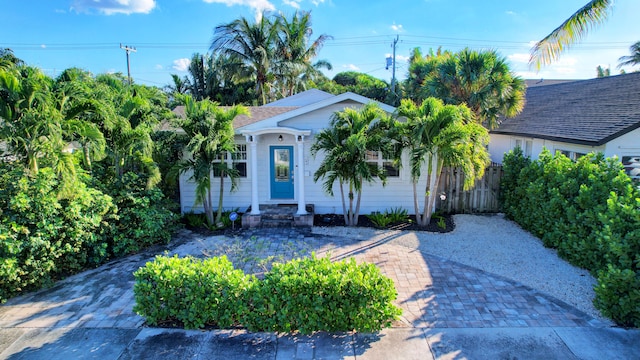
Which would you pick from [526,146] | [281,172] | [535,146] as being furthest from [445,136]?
[526,146]

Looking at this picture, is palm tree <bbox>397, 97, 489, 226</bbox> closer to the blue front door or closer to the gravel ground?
the gravel ground

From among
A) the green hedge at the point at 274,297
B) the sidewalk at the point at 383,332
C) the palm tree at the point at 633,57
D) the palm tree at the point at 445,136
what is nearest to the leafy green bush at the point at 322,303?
the green hedge at the point at 274,297

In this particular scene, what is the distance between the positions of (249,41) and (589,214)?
72.4ft

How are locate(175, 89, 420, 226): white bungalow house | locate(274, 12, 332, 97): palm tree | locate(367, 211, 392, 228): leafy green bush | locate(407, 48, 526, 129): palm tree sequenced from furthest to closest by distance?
locate(274, 12, 332, 97): palm tree
locate(407, 48, 526, 129): palm tree
locate(175, 89, 420, 226): white bungalow house
locate(367, 211, 392, 228): leafy green bush

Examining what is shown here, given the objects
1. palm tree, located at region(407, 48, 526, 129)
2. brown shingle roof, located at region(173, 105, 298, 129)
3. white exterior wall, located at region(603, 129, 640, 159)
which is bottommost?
white exterior wall, located at region(603, 129, 640, 159)

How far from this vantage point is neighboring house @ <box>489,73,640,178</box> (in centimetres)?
888

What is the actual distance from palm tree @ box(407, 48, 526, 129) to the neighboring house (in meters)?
1.33

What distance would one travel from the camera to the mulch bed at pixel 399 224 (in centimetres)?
963

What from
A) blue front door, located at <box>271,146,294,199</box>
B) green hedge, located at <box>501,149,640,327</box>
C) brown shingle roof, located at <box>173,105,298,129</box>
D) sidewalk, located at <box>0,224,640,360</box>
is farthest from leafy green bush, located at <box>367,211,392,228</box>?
brown shingle roof, located at <box>173,105,298,129</box>

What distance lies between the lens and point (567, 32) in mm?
9094

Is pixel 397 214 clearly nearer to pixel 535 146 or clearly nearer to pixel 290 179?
pixel 290 179

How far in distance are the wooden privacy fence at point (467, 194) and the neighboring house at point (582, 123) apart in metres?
2.27

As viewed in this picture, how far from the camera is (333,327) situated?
15.0 feet

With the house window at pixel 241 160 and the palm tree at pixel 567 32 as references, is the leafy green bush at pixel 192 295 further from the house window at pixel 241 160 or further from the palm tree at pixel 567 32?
the palm tree at pixel 567 32
